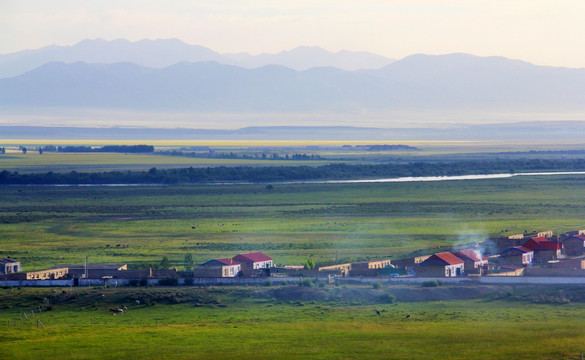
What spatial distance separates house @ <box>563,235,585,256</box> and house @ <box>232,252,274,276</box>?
13138 mm

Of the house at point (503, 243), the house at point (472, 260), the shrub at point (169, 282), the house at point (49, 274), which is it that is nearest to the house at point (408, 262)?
the house at point (472, 260)

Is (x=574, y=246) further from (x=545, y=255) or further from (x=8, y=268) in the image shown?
(x=8, y=268)

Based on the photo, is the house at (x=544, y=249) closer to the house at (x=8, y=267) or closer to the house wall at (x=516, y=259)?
the house wall at (x=516, y=259)

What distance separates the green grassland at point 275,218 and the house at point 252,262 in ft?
6.56

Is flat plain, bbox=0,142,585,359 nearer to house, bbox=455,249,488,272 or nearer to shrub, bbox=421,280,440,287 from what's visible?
shrub, bbox=421,280,440,287

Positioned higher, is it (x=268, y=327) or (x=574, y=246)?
(x=574, y=246)

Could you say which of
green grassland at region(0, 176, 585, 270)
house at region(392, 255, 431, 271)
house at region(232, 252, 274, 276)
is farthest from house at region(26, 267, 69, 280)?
house at region(392, 255, 431, 271)

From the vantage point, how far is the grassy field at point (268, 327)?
27734 millimetres

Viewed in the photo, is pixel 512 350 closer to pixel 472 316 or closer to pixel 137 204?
pixel 472 316

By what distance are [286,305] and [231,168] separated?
79.0 metres

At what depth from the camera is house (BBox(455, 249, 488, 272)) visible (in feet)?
132

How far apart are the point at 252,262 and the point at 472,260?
8.75 metres

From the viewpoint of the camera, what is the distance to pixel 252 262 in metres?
41.1

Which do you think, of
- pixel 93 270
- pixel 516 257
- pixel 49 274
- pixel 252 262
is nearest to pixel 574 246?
pixel 516 257
